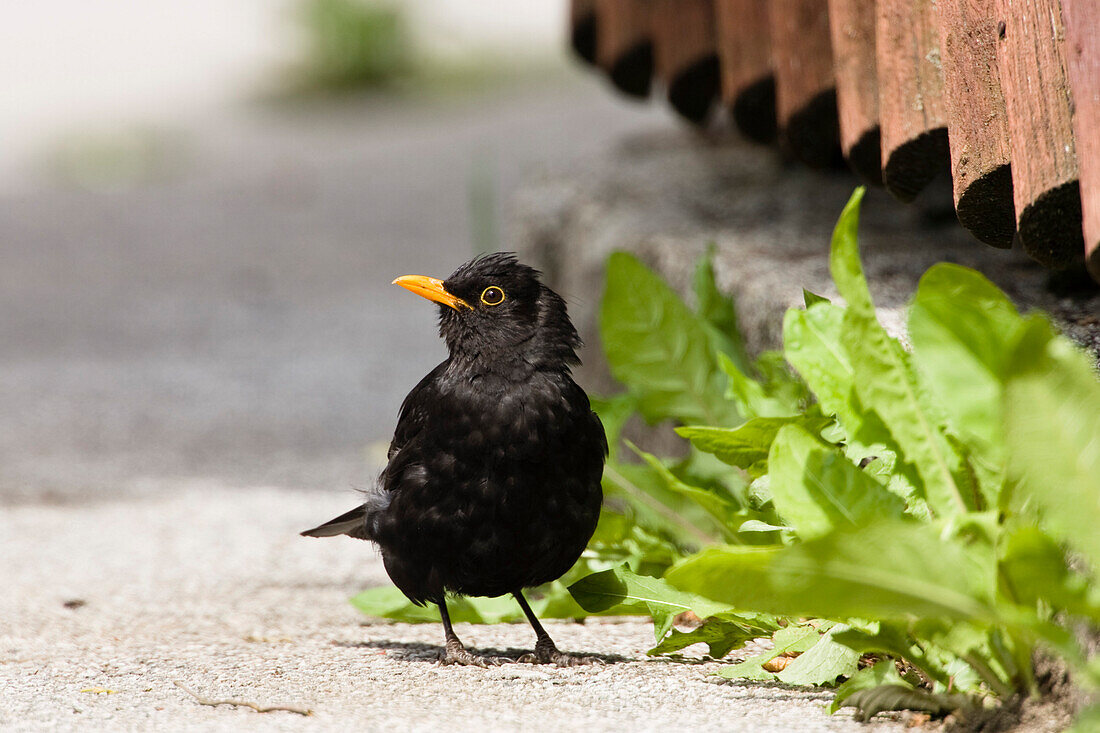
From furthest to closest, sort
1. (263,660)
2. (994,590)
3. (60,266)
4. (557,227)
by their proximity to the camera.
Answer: (60,266) < (557,227) < (263,660) < (994,590)

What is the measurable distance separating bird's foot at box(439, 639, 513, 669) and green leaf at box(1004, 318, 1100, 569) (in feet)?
4.27

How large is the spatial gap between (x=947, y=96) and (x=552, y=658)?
147cm

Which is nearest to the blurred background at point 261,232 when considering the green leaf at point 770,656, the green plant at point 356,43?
the green plant at point 356,43

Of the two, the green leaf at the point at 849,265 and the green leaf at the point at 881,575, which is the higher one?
the green leaf at the point at 849,265

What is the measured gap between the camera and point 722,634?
8.29ft

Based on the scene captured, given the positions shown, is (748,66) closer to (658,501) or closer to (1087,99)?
(658,501)

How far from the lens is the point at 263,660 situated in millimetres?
2566

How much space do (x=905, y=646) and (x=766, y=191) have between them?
3.06 m

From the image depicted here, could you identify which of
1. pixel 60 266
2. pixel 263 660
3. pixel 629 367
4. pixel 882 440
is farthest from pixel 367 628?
pixel 60 266

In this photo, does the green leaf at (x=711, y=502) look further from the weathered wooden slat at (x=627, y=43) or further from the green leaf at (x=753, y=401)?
the weathered wooden slat at (x=627, y=43)

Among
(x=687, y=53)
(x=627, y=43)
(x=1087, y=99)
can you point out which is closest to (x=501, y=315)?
(x=1087, y=99)

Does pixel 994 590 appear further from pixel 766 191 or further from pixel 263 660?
pixel 766 191

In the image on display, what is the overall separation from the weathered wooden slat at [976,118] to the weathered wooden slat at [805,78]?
959 millimetres

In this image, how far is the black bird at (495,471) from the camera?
8.70ft
